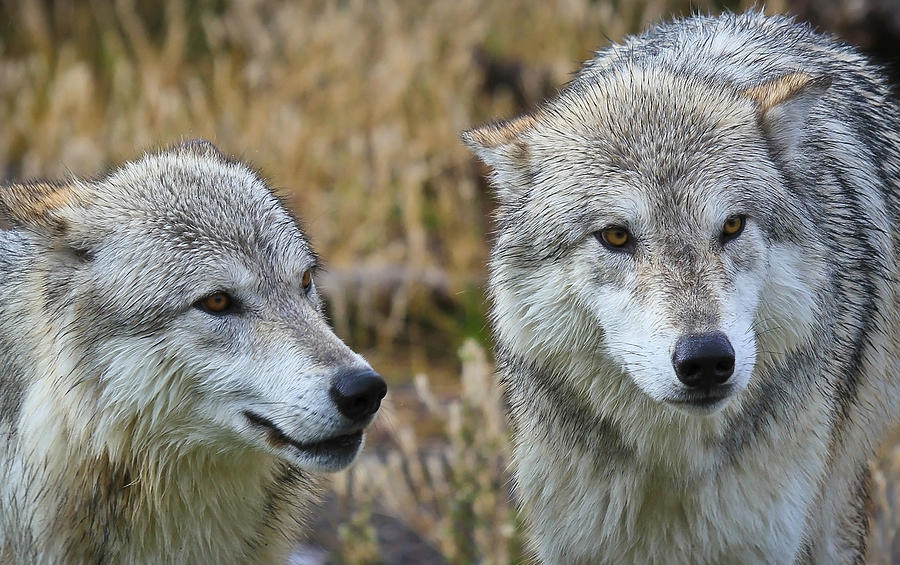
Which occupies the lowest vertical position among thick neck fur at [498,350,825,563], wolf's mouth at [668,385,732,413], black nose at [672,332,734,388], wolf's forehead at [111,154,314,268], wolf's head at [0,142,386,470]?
thick neck fur at [498,350,825,563]

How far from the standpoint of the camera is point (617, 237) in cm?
378

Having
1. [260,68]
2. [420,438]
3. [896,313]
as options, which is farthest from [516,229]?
[260,68]

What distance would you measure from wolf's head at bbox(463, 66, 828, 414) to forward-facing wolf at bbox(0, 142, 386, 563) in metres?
0.76

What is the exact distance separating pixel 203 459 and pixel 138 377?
37 cm

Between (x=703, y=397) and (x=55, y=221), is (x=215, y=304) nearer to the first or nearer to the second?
(x=55, y=221)

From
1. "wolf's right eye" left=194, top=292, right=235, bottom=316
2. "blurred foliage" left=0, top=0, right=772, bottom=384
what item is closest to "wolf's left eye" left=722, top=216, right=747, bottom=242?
"wolf's right eye" left=194, top=292, right=235, bottom=316

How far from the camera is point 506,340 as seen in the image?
13.5 ft

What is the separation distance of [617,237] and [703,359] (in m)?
0.59

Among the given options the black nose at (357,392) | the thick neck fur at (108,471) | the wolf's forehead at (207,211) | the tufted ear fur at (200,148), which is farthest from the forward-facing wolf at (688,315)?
the thick neck fur at (108,471)

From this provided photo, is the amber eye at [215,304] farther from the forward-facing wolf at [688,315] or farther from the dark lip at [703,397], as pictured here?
the dark lip at [703,397]

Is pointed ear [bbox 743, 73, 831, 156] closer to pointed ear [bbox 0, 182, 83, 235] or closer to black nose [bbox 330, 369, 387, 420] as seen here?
black nose [bbox 330, 369, 387, 420]

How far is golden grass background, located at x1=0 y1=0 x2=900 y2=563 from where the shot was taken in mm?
7859

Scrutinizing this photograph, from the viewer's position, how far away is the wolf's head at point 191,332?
3.56 meters

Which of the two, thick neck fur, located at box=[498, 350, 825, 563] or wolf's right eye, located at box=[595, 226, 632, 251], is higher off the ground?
wolf's right eye, located at box=[595, 226, 632, 251]
